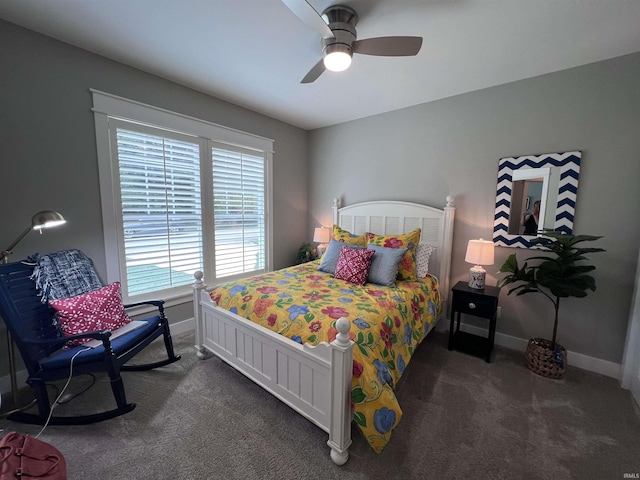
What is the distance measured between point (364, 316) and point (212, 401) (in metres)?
1.29

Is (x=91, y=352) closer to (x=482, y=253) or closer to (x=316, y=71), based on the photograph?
(x=316, y=71)

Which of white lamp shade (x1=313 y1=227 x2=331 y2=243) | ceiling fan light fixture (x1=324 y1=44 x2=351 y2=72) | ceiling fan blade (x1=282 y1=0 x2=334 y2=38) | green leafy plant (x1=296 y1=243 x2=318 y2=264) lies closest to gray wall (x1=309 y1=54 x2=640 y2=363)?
white lamp shade (x1=313 y1=227 x2=331 y2=243)

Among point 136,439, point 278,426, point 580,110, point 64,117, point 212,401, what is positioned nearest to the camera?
point 136,439

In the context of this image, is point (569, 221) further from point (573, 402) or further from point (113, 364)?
point (113, 364)

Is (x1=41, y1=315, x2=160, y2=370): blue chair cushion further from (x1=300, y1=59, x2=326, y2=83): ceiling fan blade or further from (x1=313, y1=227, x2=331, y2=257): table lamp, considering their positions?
(x1=300, y1=59, x2=326, y2=83): ceiling fan blade

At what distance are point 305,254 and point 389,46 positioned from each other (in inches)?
112

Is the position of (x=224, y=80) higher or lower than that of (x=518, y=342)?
higher

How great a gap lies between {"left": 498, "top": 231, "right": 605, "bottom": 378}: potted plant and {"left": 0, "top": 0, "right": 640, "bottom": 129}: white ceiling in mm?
1461

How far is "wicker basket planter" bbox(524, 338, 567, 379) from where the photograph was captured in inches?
85.7

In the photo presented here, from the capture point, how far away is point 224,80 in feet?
8.48

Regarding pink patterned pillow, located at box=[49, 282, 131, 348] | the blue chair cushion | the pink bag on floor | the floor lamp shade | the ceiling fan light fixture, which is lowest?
the pink bag on floor

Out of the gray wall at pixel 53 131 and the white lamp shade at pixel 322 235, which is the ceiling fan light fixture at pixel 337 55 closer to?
the gray wall at pixel 53 131

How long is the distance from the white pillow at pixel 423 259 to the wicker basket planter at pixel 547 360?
1.10 metres

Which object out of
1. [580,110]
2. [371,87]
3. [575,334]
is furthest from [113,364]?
[580,110]
